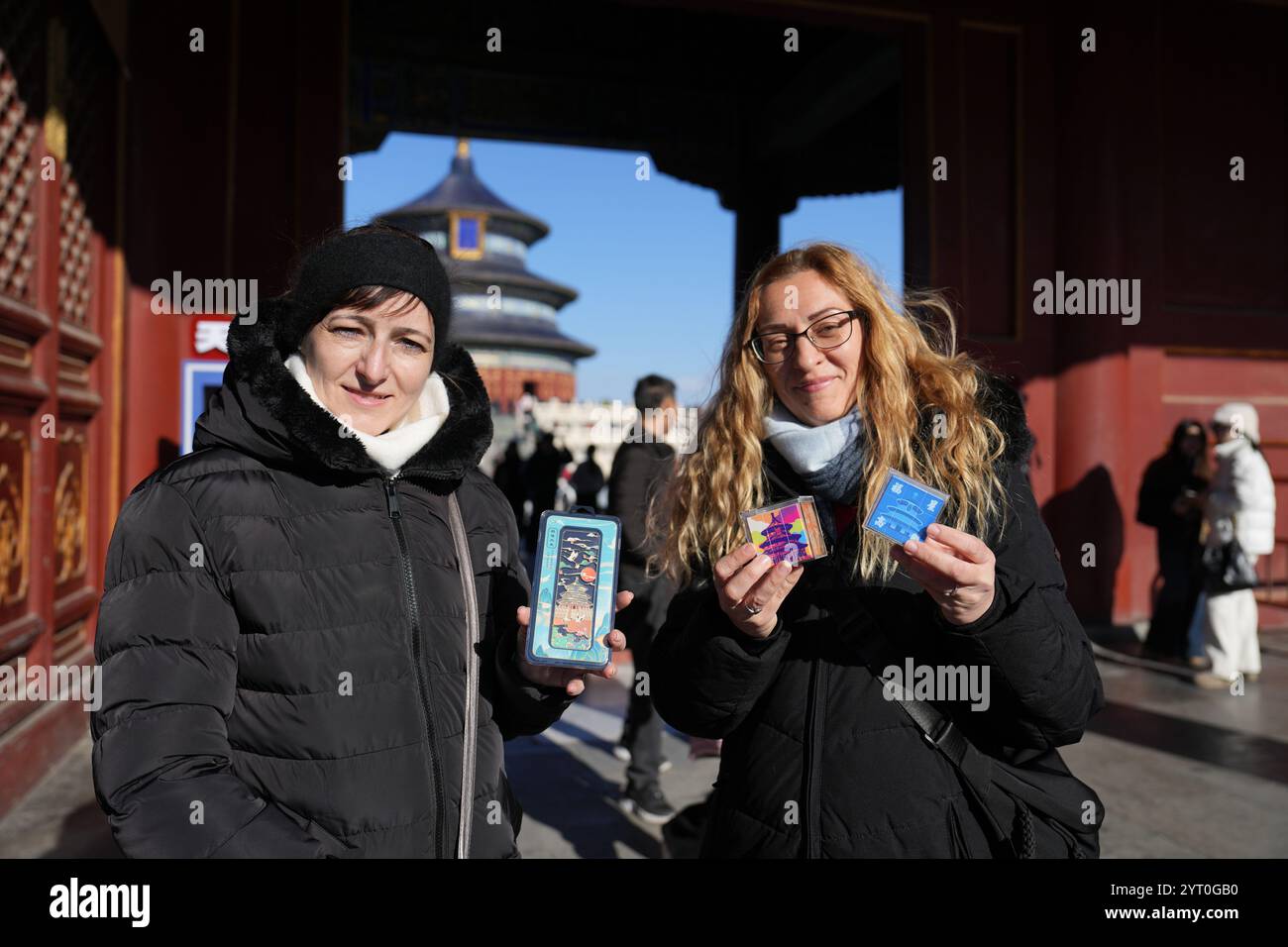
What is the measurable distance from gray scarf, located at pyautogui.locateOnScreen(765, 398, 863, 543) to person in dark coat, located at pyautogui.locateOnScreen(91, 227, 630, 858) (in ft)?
1.35

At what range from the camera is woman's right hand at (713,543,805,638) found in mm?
1556

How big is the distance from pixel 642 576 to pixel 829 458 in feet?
8.59

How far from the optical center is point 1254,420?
6.73m

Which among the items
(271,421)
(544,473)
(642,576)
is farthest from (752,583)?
(544,473)

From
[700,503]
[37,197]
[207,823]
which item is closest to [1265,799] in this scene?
[700,503]

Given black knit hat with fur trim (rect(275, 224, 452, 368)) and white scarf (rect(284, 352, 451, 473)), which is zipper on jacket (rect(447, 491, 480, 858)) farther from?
black knit hat with fur trim (rect(275, 224, 452, 368))

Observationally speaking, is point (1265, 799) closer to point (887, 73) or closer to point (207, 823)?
point (207, 823)

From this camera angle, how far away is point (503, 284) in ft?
141

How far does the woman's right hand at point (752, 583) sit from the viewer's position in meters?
1.56

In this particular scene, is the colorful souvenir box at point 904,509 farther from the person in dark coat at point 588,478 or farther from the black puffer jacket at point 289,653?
the person in dark coat at point 588,478

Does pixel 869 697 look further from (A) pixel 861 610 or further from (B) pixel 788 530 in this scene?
(B) pixel 788 530

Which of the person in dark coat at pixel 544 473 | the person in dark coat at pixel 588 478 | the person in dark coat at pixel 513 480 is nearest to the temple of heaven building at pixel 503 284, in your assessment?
the person in dark coat at pixel 513 480

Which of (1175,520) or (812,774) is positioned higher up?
(1175,520)

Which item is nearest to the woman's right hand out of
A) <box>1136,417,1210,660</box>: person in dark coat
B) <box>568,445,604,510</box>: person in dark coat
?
<box>568,445,604,510</box>: person in dark coat
